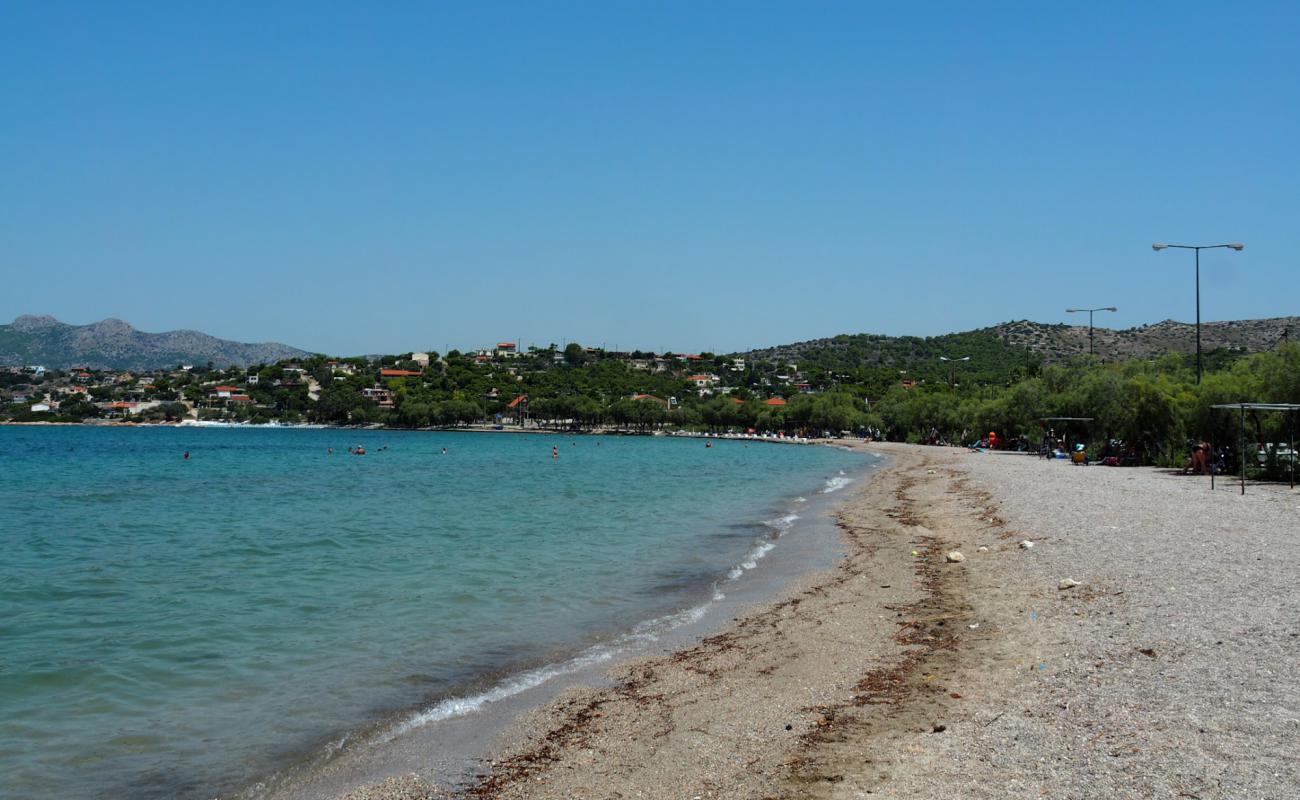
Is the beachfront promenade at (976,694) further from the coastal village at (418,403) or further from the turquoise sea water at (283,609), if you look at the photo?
the coastal village at (418,403)

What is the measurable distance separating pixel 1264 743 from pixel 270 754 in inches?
287

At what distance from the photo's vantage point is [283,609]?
1341cm

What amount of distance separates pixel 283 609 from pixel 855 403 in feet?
426

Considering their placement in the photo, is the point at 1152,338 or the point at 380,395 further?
the point at 380,395

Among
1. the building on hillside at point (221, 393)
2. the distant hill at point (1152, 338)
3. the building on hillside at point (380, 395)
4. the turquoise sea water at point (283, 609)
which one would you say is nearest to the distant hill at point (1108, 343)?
the distant hill at point (1152, 338)

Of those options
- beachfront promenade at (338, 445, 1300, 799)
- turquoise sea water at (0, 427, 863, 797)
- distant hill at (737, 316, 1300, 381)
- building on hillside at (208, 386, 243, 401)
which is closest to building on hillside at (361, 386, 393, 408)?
building on hillside at (208, 386, 243, 401)

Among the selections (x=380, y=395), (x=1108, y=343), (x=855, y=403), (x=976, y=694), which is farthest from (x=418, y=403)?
(x=976, y=694)

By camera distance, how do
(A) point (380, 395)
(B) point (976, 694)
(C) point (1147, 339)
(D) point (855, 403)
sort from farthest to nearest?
(A) point (380, 395) < (C) point (1147, 339) < (D) point (855, 403) < (B) point (976, 694)

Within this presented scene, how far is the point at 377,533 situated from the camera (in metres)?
23.0

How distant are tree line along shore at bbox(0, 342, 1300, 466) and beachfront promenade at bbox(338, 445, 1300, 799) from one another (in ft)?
65.5

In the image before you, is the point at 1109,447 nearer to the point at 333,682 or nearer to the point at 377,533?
the point at 377,533

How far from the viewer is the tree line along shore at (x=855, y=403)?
36.1 meters

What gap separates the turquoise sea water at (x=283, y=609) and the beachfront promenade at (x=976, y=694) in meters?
1.93

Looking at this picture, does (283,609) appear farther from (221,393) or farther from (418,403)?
(221,393)
